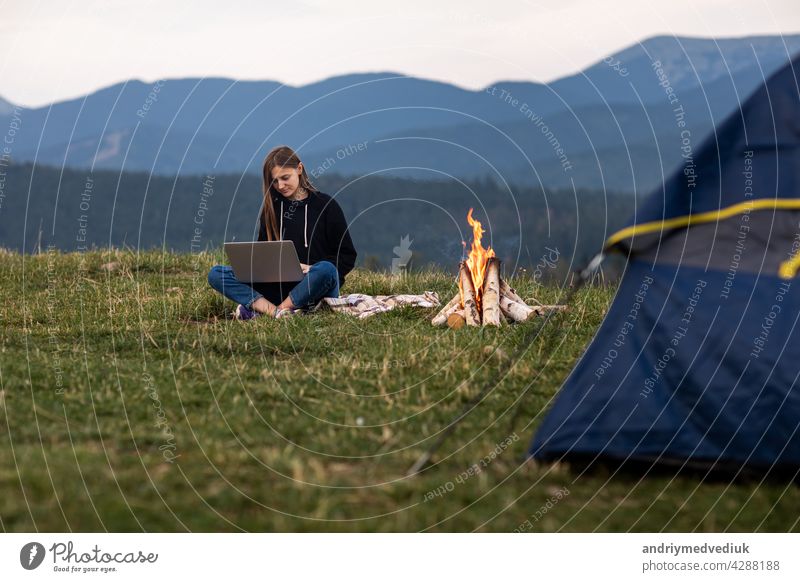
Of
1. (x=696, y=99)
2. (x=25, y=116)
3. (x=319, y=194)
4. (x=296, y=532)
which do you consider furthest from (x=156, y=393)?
(x=696, y=99)

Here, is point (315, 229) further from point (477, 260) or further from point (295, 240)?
point (477, 260)

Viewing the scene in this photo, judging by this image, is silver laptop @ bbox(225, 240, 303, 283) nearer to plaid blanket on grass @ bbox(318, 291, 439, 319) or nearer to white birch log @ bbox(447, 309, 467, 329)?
plaid blanket on grass @ bbox(318, 291, 439, 319)

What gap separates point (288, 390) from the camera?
26.7 ft

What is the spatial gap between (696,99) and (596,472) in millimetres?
185279

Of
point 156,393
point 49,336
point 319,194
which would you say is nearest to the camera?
point 156,393

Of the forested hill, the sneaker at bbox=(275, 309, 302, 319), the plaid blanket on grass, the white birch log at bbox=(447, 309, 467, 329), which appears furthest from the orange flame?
the forested hill

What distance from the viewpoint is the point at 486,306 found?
10.9m

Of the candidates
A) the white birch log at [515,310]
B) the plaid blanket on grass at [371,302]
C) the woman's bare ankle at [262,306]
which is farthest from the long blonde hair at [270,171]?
the white birch log at [515,310]

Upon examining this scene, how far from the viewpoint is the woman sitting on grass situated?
11.8m

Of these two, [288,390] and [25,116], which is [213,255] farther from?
[25,116]

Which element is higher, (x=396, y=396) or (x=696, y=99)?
(x=696, y=99)

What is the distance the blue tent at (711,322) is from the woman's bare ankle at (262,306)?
5819 millimetres

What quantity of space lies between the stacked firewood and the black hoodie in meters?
1.64

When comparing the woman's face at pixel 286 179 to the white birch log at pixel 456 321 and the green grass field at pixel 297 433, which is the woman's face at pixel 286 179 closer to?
the green grass field at pixel 297 433
